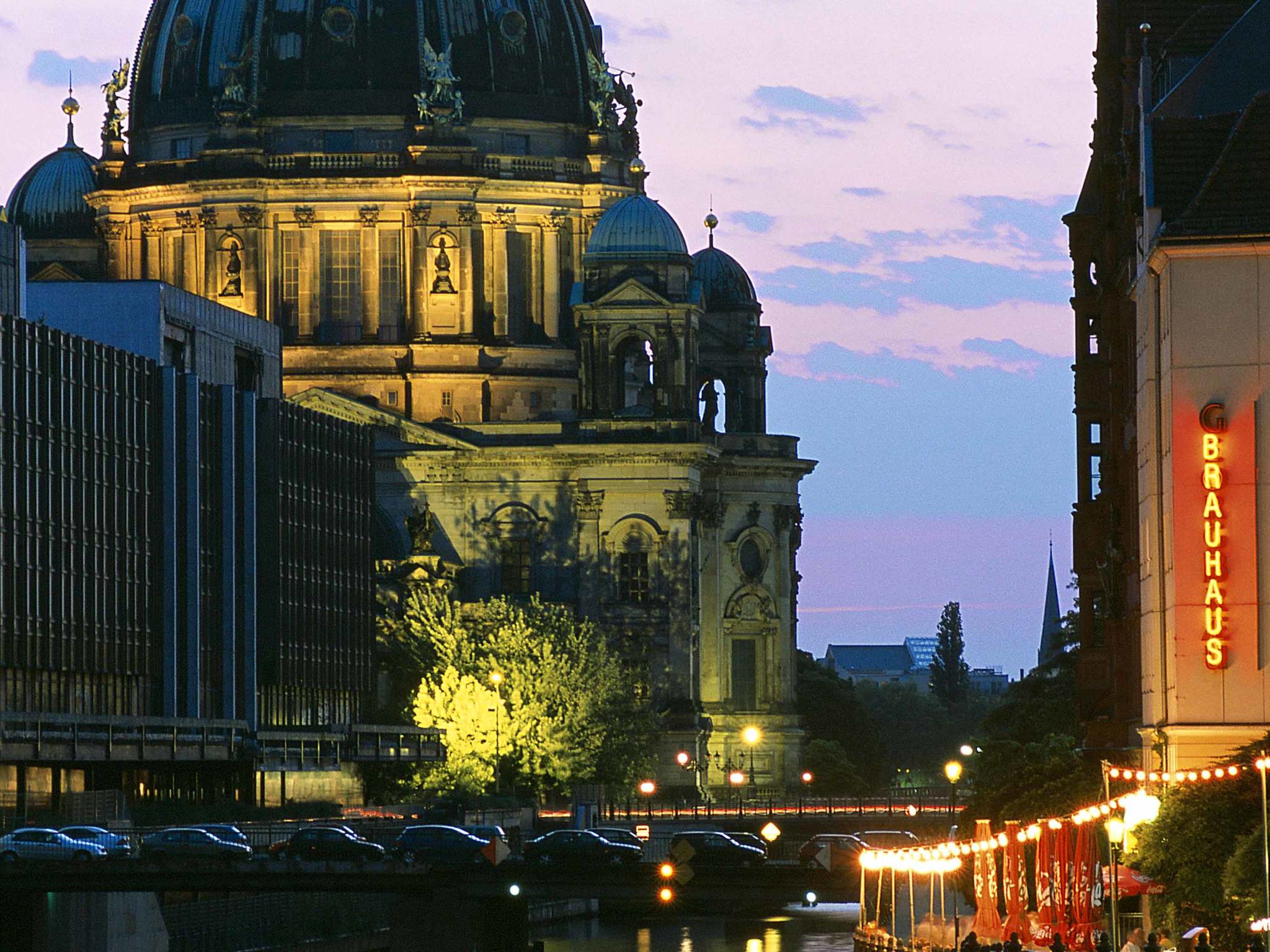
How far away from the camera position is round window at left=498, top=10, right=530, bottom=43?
193 metres

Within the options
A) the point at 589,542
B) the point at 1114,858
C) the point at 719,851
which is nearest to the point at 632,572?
the point at 589,542

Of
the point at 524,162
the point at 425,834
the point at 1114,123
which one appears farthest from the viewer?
the point at 524,162

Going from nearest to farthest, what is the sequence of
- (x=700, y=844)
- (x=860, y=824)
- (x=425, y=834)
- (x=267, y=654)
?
(x=425, y=834) → (x=700, y=844) → (x=267, y=654) → (x=860, y=824)

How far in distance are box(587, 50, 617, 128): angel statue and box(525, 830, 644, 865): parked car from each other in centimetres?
8218

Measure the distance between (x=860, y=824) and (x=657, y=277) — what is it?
113 ft

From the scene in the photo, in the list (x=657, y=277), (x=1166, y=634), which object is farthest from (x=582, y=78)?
(x=1166, y=634)

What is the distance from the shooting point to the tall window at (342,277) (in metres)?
192

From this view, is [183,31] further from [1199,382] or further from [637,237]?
[1199,382]

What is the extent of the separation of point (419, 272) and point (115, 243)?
51.4 feet

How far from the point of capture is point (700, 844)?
120 meters

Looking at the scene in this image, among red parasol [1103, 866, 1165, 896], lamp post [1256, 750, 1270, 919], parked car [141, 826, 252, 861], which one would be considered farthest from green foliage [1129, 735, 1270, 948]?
parked car [141, 826, 252, 861]

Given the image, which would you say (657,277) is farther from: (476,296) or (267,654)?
(267,654)

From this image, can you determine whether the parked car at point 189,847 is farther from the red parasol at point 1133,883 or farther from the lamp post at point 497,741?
the lamp post at point 497,741

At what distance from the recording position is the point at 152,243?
19138cm
